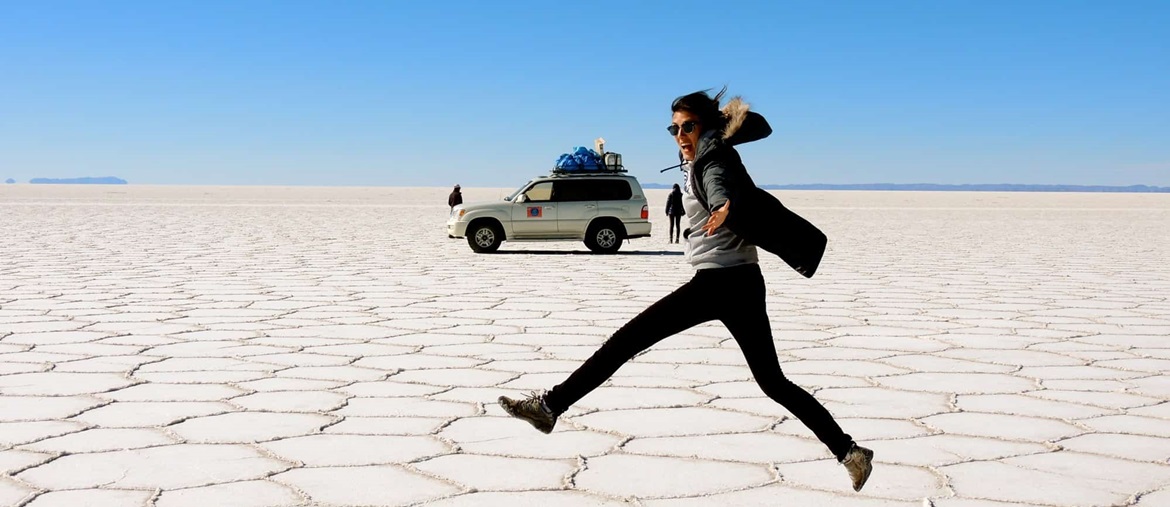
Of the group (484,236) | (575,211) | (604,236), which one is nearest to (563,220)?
(575,211)

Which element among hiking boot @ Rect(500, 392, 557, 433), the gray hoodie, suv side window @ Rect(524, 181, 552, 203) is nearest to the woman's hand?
the gray hoodie

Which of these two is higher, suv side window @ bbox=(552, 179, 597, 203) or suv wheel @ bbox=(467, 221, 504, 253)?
suv side window @ bbox=(552, 179, 597, 203)

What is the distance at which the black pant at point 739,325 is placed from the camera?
447 centimetres

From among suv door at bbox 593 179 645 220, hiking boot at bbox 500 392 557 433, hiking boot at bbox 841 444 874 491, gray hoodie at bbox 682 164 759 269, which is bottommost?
hiking boot at bbox 841 444 874 491

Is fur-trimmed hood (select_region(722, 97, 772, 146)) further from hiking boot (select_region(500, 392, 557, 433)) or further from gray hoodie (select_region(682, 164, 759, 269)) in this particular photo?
hiking boot (select_region(500, 392, 557, 433))

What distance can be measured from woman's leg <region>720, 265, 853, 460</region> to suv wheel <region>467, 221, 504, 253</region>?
15.3 meters

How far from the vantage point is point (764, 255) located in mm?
19625

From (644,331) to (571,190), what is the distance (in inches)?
612

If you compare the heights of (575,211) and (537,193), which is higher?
(537,193)

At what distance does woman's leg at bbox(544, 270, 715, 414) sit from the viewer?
14.9 ft

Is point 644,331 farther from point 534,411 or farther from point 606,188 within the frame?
point 606,188

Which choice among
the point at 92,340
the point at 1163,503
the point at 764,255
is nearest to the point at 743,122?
the point at 1163,503

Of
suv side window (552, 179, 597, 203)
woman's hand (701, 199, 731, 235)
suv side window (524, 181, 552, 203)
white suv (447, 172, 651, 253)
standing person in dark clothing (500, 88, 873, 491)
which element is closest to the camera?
woman's hand (701, 199, 731, 235)

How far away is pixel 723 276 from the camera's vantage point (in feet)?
14.7
